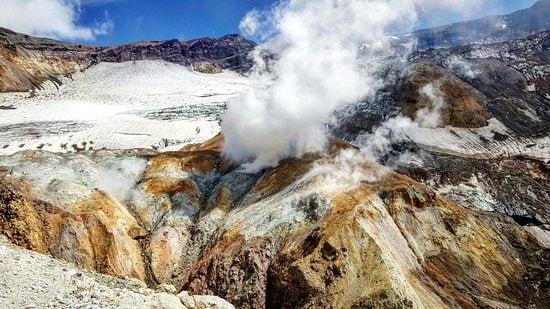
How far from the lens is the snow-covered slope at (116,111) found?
6062cm

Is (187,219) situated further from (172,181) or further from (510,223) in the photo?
(510,223)

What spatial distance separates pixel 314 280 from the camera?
16.7m

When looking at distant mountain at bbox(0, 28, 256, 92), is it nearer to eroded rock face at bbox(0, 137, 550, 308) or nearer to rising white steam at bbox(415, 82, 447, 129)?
rising white steam at bbox(415, 82, 447, 129)

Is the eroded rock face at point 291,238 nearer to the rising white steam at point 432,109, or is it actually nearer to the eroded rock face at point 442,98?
the rising white steam at point 432,109

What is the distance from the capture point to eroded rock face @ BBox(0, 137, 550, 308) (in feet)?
55.4

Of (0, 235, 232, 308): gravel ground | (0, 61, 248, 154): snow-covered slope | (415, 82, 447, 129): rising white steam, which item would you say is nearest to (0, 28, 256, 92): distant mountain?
(0, 61, 248, 154): snow-covered slope

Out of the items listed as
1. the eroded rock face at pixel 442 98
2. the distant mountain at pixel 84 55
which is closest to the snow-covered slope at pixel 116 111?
the distant mountain at pixel 84 55

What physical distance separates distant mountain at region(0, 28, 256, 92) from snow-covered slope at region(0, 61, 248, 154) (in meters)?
5.24

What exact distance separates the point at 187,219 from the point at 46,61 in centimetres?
11704

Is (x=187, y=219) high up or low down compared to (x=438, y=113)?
down

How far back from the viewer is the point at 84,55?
142000 mm

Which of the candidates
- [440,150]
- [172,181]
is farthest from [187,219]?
[440,150]

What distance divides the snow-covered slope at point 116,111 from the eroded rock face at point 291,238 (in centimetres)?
3537

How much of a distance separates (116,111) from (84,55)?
67010 millimetres
